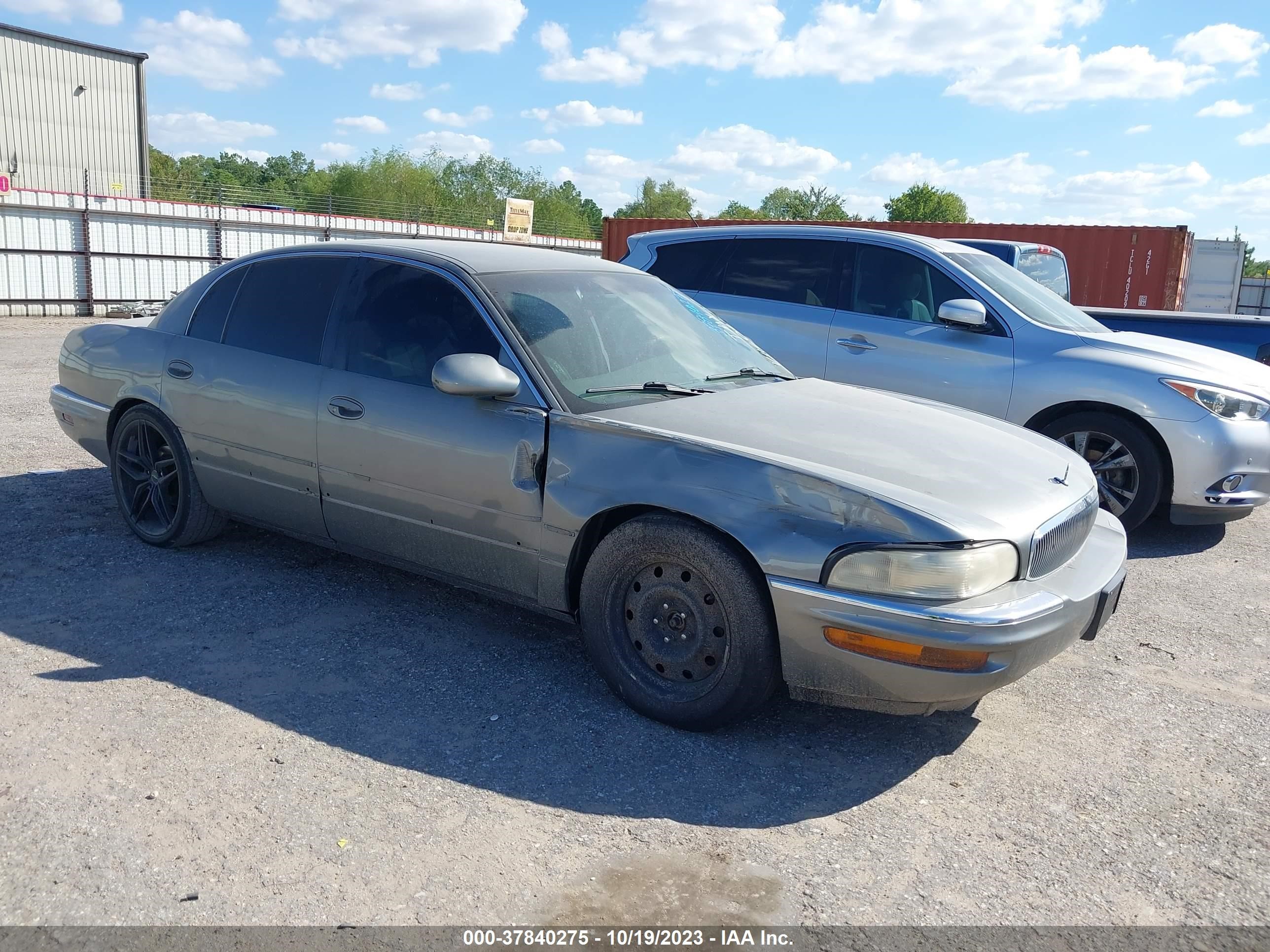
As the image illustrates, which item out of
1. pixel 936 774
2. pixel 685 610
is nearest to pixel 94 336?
pixel 685 610

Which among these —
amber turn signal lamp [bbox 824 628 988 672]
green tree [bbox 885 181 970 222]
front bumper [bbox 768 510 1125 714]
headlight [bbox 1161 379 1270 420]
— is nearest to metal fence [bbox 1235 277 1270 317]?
headlight [bbox 1161 379 1270 420]

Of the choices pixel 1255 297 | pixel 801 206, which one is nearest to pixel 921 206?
pixel 801 206

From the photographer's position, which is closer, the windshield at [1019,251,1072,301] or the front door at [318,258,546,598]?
the front door at [318,258,546,598]

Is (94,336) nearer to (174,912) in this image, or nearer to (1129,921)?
(174,912)

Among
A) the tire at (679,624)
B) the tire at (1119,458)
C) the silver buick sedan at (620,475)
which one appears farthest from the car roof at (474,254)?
the tire at (1119,458)

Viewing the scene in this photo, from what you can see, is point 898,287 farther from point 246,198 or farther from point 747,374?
point 246,198

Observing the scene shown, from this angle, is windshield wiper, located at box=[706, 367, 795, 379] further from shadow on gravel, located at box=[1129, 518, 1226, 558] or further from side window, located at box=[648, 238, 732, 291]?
side window, located at box=[648, 238, 732, 291]

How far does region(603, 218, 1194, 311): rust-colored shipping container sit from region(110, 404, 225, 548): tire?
13026 mm

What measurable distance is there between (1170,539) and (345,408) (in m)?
5.09

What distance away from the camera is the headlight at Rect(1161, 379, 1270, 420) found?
19.5 ft

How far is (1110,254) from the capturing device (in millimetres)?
18000

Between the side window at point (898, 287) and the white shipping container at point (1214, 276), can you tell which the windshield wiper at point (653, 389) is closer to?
the side window at point (898, 287)

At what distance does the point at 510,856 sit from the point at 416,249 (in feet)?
8.85

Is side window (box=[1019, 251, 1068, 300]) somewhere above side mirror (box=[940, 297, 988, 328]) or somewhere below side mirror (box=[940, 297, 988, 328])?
above
